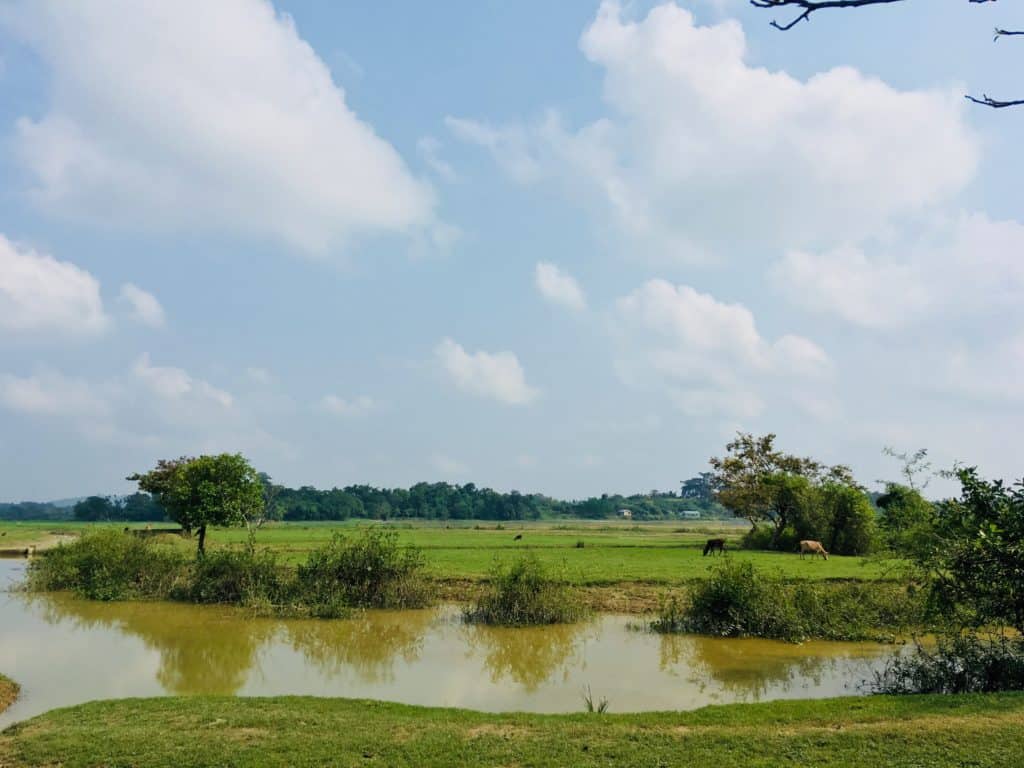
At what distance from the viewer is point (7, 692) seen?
1345 cm

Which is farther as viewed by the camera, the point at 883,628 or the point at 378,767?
the point at 883,628

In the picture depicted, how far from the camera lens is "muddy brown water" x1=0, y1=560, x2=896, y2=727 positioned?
1404cm

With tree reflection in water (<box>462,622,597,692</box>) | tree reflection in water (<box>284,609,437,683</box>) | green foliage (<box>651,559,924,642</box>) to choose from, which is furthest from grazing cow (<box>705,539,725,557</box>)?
tree reflection in water (<box>284,609,437,683</box>)

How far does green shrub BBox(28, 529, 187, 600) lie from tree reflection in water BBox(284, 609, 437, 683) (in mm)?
7552

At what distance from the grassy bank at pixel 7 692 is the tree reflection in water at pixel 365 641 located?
5.79m

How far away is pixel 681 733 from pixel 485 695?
509 cm

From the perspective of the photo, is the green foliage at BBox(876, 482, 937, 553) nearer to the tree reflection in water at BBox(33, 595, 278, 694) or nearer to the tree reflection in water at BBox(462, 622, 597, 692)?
the tree reflection in water at BBox(462, 622, 597, 692)

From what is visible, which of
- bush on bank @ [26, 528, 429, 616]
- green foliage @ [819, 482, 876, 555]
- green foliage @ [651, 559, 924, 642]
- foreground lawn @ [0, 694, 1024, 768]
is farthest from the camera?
green foliage @ [819, 482, 876, 555]

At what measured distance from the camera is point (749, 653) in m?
17.6

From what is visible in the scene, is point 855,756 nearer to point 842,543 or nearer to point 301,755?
point 301,755

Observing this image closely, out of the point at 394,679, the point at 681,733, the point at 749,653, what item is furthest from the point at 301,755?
the point at 749,653

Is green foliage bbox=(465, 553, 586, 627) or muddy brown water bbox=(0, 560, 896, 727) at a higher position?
green foliage bbox=(465, 553, 586, 627)

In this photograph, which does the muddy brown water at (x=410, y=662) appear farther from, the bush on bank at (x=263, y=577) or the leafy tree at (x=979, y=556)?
the leafy tree at (x=979, y=556)

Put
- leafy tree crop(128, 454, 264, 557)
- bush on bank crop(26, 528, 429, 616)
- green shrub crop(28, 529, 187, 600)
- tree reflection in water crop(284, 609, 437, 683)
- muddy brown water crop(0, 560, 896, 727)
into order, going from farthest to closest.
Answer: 1. leafy tree crop(128, 454, 264, 557)
2. green shrub crop(28, 529, 187, 600)
3. bush on bank crop(26, 528, 429, 616)
4. tree reflection in water crop(284, 609, 437, 683)
5. muddy brown water crop(0, 560, 896, 727)
